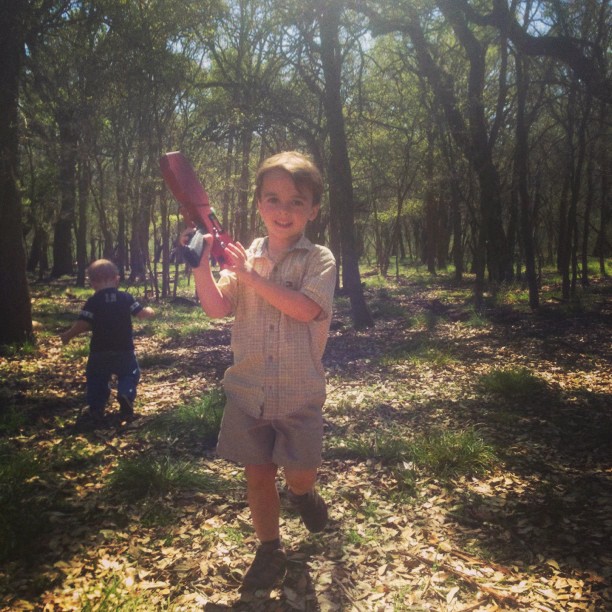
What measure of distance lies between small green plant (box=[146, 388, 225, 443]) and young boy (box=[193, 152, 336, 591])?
2072 mm

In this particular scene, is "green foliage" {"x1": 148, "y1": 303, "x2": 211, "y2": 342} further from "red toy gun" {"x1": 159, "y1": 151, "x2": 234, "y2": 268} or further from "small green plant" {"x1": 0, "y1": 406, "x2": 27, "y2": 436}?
"red toy gun" {"x1": 159, "y1": 151, "x2": 234, "y2": 268}

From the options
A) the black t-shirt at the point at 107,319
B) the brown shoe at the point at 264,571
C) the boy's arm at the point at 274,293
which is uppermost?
the boy's arm at the point at 274,293

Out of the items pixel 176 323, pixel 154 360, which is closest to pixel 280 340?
pixel 154 360

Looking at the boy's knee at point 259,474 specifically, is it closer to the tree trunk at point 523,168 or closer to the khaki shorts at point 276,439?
the khaki shorts at point 276,439

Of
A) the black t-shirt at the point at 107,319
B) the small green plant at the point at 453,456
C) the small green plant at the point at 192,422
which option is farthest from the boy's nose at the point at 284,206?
the black t-shirt at the point at 107,319

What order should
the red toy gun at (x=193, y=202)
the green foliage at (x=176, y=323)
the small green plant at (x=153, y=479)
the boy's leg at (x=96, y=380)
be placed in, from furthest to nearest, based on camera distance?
the green foliage at (x=176, y=323) → the boy's leg at (x=96, y=380) → the small green plant at (x=153, y=479) → the red toy gun at (x=193, y=202)

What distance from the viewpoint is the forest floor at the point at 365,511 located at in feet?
8.19

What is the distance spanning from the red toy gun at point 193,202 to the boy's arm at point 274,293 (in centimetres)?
7

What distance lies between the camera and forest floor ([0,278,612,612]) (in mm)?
2496

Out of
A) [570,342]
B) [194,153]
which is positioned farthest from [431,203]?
[570,342]

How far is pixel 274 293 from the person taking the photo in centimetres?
218

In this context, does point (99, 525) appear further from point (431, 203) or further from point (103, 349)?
point (431, 203)

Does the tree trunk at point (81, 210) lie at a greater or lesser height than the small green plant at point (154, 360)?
greater

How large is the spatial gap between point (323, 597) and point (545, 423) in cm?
297
